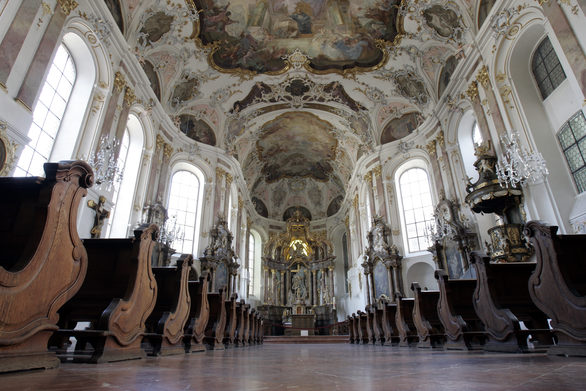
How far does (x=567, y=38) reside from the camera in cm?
A: 730

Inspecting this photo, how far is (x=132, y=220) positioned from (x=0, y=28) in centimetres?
679

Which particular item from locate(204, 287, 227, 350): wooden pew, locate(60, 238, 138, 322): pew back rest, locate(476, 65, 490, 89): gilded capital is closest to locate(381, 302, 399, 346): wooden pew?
locate(204, 287, 227, 350): wooden pew

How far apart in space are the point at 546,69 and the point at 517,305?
25.5 feet

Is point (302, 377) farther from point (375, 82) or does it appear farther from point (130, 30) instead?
point (375, 82)

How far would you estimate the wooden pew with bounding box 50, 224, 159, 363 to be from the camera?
10.4ft

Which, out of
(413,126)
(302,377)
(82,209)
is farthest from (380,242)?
(302,377)

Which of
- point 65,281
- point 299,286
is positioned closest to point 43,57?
point 65,281

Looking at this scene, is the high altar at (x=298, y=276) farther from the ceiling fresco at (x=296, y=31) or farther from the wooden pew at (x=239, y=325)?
the wooden pew at (x=239, y=325)

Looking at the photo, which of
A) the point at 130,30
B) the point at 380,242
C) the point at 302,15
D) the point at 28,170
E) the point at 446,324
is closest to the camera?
the point at 446,324

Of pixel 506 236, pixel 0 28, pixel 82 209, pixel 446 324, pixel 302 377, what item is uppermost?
pixel 0 28

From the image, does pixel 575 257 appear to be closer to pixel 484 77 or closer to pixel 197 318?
pixel 197 318

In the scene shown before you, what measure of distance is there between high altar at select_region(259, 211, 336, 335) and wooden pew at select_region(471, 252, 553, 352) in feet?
55.0

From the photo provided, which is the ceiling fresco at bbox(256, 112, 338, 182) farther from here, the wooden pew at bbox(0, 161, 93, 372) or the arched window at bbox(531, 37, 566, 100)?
the wooden pew at bbox(0, 161, 93, 372)

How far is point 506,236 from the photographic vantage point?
27.7 ft
